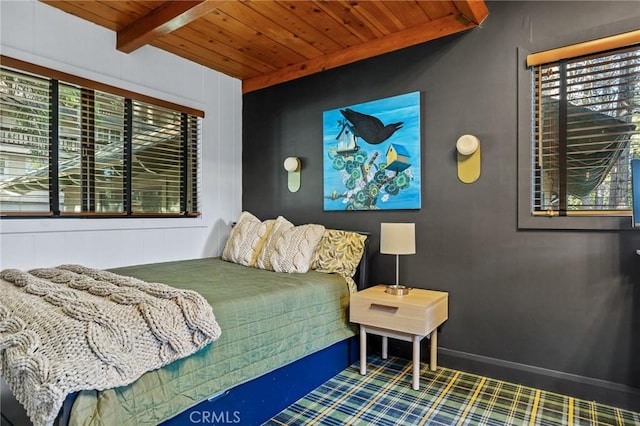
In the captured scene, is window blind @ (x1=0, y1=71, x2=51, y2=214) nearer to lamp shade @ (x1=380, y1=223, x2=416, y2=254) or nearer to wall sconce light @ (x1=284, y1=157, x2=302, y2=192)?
wall sconce light @ (x1=284, y1=157, x2=302, y2=192)

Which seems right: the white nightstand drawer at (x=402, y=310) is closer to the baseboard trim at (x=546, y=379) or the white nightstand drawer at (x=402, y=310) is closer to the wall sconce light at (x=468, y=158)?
the baseboard trim at (x=546, y=379)

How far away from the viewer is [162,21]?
2.49m

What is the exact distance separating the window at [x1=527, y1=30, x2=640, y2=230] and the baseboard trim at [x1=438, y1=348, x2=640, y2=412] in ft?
3.14

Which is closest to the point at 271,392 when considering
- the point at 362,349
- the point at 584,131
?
the point at 362,349

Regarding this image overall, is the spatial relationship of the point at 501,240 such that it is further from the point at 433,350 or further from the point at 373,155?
the point at 373,155

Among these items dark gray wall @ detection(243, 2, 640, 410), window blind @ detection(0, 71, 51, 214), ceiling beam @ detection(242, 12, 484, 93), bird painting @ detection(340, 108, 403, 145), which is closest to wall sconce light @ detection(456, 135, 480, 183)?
dark gray wall @ detection(243, 2, 640, 410)

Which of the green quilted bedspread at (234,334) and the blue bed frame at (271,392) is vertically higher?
the green quilted bedspread at (234,334)

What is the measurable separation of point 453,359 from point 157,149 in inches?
112

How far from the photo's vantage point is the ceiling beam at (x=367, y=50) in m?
2.59

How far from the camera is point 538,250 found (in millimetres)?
2307

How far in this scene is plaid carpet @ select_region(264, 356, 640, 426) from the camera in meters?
1.94

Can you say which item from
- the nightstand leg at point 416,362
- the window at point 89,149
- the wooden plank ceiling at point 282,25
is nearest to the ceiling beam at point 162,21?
the wooden plank ceiling at point 282,25

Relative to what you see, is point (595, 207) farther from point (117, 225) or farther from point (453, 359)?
point (117, 225)

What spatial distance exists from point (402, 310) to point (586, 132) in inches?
59.1
